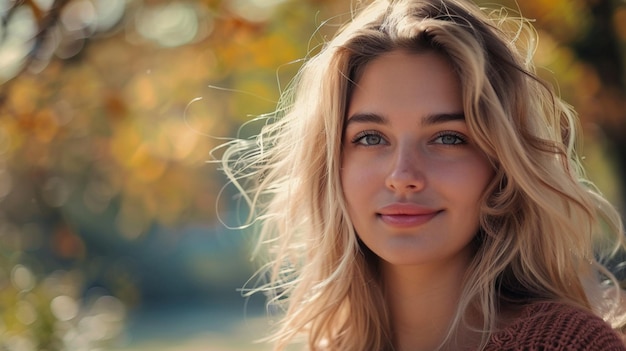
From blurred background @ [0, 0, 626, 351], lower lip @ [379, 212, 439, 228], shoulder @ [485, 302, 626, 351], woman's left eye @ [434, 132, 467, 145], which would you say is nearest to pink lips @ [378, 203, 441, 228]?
lower lip @ [379, 212, 439, 228]

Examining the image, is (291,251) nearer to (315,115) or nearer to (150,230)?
(315,115)

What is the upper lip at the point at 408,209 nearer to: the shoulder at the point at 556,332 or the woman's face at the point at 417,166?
the woman's face at the point at 417,166

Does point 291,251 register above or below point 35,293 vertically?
below

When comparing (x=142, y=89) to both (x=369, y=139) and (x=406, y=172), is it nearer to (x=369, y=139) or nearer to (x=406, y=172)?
(x=369, y=139)

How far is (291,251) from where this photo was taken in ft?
9.76

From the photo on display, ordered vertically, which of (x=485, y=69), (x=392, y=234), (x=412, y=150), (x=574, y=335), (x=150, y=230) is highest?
(x=150, y=230)

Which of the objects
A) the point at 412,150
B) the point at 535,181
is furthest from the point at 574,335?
the point at 412,150

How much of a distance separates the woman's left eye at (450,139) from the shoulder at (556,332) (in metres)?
0.41

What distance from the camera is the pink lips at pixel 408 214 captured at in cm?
234

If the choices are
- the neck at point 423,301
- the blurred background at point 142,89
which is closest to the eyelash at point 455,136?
the neck at point 423,301

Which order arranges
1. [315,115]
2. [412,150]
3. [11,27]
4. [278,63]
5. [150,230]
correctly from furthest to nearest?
[150,230]
[278,63]
[11,27]
[315,115]
[412,150]

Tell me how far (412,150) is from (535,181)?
30 centimetres

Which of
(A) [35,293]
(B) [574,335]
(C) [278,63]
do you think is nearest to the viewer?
(B) [574,335]

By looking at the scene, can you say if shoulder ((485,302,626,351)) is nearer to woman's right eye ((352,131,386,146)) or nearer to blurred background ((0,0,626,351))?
woman's right eye ((352,131,386,146))
